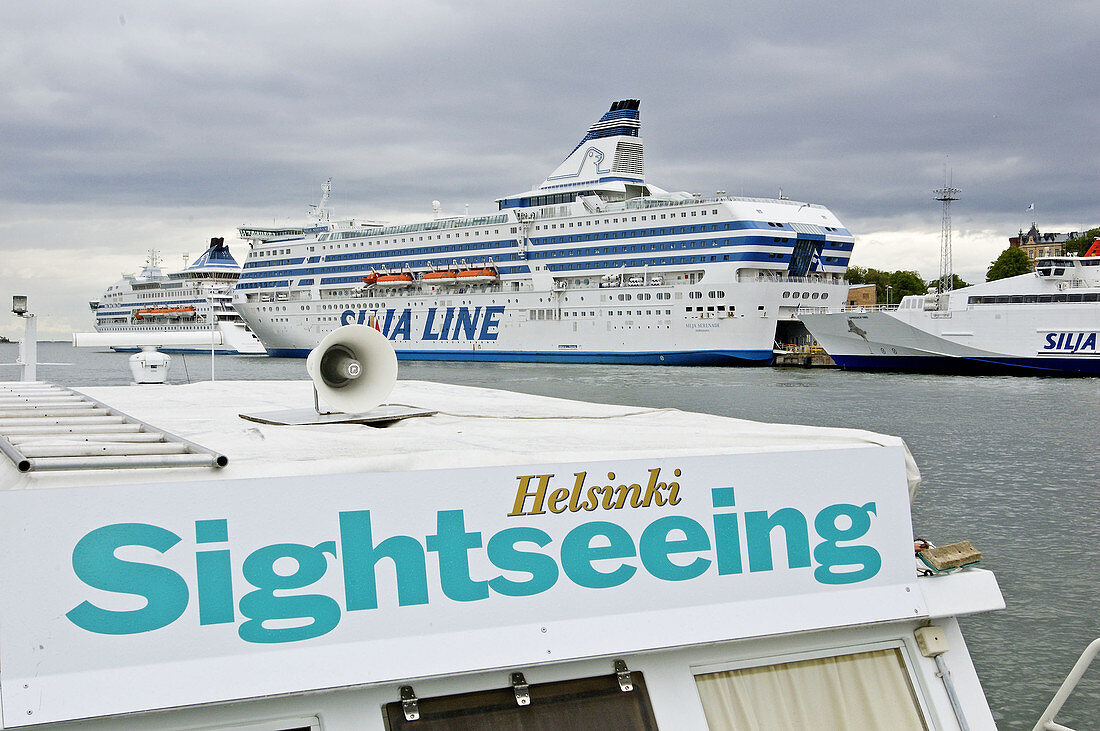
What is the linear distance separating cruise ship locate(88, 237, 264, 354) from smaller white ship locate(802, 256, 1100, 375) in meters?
56.0

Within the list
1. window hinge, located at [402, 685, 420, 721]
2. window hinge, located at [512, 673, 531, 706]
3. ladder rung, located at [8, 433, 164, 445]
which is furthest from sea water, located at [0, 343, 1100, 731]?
ladder rung, located at [8, 433, 164, 445]

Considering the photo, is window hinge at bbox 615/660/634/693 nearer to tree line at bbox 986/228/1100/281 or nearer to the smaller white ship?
the smaller white ship

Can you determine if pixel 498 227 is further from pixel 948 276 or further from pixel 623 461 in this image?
pixel 623 461

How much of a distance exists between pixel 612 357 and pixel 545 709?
1961 inches

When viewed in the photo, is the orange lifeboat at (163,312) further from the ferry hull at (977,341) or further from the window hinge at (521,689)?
the window hinge at (521,689)

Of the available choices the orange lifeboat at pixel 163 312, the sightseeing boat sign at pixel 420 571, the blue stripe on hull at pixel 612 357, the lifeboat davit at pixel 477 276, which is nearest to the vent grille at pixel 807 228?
the blue stripe on hull at pixel 612 357

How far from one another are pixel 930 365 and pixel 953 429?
862 inches

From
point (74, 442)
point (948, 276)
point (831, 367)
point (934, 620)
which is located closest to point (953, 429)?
point (934, 620)

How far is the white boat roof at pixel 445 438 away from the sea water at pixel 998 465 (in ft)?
2.24

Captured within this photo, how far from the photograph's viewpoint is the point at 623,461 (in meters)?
3.75

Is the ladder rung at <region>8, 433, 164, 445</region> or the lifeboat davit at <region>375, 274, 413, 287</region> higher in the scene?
the lifeboat davit at <region>375, 274, 413, 287</region>

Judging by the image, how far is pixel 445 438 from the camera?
5008 mm

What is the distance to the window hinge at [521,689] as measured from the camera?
3455 millimetres

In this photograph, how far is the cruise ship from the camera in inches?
3401
